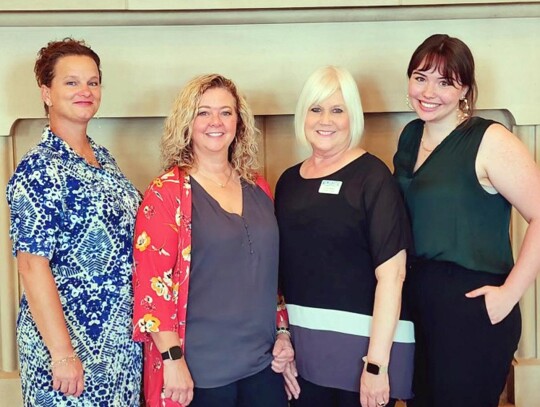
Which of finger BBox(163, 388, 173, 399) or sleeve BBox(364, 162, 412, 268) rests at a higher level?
sleeve BBox(364, 162, 412, 268)

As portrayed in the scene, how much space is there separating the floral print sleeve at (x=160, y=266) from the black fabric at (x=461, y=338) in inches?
26.0

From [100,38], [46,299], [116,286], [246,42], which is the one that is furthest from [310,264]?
[100,38]

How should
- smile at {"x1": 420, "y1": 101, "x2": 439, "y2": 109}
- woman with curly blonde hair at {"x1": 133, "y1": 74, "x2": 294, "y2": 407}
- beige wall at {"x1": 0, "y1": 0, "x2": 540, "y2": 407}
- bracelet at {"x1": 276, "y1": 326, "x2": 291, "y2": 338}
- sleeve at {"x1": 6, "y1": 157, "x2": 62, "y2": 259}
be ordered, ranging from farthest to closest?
beige wall at {"x1": 0, "y1": 0, "x2": 540, "y2": 407} → bracelet at {"x1": 276, "y1": 326, "x2": 291, "y2": 338} → smile at {"x1": 420, "y1": 101, "x2": 439, "y2": 109} → woman with curly blonde hair at {"x1": 133, "y1": 74, "x2": 294, "y2": 407} → sleeve at {"x1": 6, "y1": 157, "x2": 62, "y2": 259}

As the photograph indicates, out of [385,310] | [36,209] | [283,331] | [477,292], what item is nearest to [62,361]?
[36,209]

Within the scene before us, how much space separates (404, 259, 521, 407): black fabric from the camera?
1819mm

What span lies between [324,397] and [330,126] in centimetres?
77

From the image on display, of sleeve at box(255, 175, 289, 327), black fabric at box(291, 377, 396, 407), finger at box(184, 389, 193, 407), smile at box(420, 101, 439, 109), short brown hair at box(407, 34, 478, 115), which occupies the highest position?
short brown hair at box(407, 34, 478, 115)

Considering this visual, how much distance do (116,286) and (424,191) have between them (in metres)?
0.87

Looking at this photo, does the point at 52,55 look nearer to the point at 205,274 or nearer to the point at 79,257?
the point at 79,257

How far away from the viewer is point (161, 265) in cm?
177

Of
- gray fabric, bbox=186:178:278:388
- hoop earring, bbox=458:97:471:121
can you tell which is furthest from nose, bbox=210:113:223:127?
hoop earring, bbox=458:97:471:121

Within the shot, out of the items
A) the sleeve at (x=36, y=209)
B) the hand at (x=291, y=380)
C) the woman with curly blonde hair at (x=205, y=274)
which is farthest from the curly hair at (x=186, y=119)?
the hand at (x=291, y=380)

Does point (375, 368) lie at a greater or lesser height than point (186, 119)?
lesser

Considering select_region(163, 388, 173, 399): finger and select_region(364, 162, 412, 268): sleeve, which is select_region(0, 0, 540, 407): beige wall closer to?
select_region(364, 162, 412, 268): sleeve
